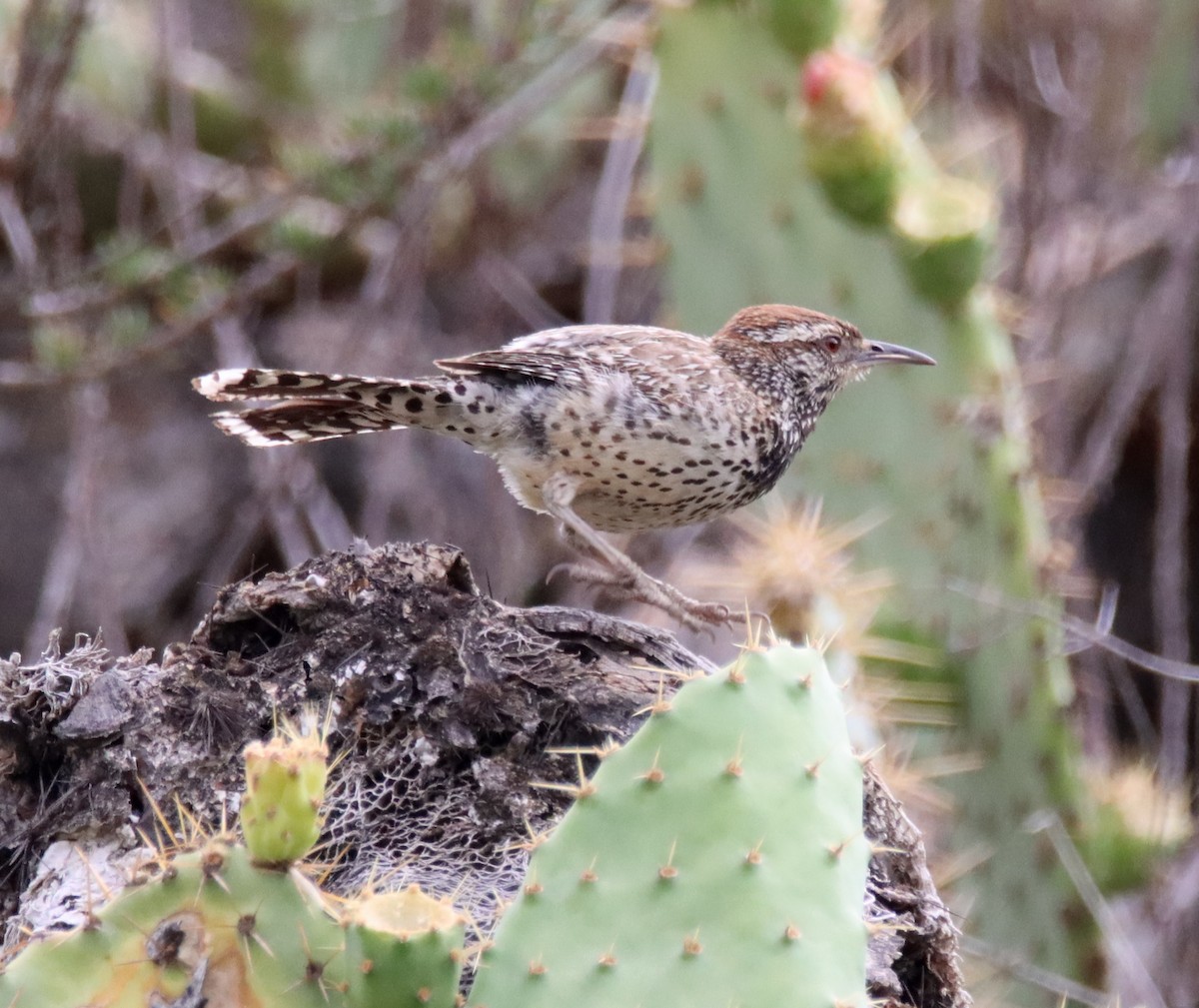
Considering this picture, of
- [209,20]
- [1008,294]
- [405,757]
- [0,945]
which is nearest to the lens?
[0,945]

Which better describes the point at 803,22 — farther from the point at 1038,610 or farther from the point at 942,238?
the point at 1038,610

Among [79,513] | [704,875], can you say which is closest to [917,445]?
[704,875]

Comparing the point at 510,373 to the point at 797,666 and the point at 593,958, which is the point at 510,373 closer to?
the point at 797,666

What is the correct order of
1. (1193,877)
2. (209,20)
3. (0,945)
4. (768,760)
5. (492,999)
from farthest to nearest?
(209,20)
(1193,877)
(0,945)
(768,760)
(492,999)

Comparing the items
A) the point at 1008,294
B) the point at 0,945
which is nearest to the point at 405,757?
the point at 0,945

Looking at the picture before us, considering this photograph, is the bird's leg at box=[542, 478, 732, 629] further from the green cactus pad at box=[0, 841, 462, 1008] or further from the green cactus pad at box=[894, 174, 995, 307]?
the green cactus pad at box=[0, 841, 462, 1008]

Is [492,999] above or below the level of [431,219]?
above

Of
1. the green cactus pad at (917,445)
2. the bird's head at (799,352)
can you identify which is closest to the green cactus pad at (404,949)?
the bird's head at (799,352)
